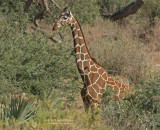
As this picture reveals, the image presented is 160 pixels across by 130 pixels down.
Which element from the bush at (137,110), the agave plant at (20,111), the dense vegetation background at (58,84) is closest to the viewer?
the dense vegetation background at (58,84)

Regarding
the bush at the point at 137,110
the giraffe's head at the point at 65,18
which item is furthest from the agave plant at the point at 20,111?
the giraffe's head at the point at 65,18

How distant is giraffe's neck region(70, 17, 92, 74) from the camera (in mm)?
6430

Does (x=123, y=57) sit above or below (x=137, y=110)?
above

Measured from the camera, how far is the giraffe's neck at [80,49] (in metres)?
6.43

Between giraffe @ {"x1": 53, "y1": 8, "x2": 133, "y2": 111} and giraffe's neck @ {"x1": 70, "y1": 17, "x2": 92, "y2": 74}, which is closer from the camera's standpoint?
giraffe @ {"x1": 53, "y1": 8, "x2": 133, "y2": 111}

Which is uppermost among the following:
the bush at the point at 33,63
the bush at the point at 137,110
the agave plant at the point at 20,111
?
the bush at the point at 33,63

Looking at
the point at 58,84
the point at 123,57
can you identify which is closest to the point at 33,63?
the point at 58,84

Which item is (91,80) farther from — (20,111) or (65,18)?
(20,111)

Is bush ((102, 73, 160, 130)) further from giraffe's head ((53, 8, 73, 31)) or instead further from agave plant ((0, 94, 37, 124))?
giraffe's head ((53, 8, 73, 31))

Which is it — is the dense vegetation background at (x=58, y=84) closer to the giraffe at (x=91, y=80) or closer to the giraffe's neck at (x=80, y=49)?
the giraffe at (x=91, y=80)

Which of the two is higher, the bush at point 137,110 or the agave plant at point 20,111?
the agave plant at point 20,111

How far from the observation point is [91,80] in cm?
629

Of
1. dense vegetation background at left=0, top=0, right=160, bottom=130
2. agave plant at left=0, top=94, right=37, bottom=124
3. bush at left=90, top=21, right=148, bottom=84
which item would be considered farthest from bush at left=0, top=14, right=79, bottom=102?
bush at left=90, top=21, right=148, bottom=84

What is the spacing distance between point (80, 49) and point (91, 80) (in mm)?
594
